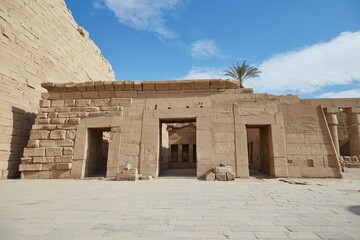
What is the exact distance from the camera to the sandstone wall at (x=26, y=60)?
820 cm

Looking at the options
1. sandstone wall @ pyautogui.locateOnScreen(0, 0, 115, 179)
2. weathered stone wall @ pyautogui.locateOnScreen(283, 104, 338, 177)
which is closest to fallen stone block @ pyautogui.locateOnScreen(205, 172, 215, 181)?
weathered stone wall @ pyautogui.locateOnScreen(283, 104, 338, 177)

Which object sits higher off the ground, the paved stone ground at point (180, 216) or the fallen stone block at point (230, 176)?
the fallen stone block at point (230, 176)

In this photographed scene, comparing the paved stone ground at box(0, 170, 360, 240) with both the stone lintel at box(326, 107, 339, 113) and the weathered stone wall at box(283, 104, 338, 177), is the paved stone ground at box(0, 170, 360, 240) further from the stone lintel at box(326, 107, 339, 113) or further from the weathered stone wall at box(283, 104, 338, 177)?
the stone lintel at box(326, 107, 339, 113)

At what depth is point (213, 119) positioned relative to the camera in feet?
26.5

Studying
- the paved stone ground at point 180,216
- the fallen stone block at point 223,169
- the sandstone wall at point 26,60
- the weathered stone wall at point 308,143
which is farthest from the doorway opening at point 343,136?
the sandstone wall at point 26,60

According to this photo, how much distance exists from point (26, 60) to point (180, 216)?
9.75m

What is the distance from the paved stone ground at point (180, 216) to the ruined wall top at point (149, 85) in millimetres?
4850

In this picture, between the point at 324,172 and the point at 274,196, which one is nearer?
the point at 274,196

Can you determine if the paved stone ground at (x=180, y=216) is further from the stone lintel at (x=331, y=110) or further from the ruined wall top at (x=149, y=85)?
the stone lintel at (x=331, y=110)

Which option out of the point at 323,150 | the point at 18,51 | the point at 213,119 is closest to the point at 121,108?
the point at 213,119

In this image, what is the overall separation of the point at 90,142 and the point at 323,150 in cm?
857

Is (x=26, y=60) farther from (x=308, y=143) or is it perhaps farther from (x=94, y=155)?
(x=308, y=143)

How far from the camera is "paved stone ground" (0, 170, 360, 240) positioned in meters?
2.37

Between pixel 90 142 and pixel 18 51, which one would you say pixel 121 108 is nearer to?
pixel 90 142
